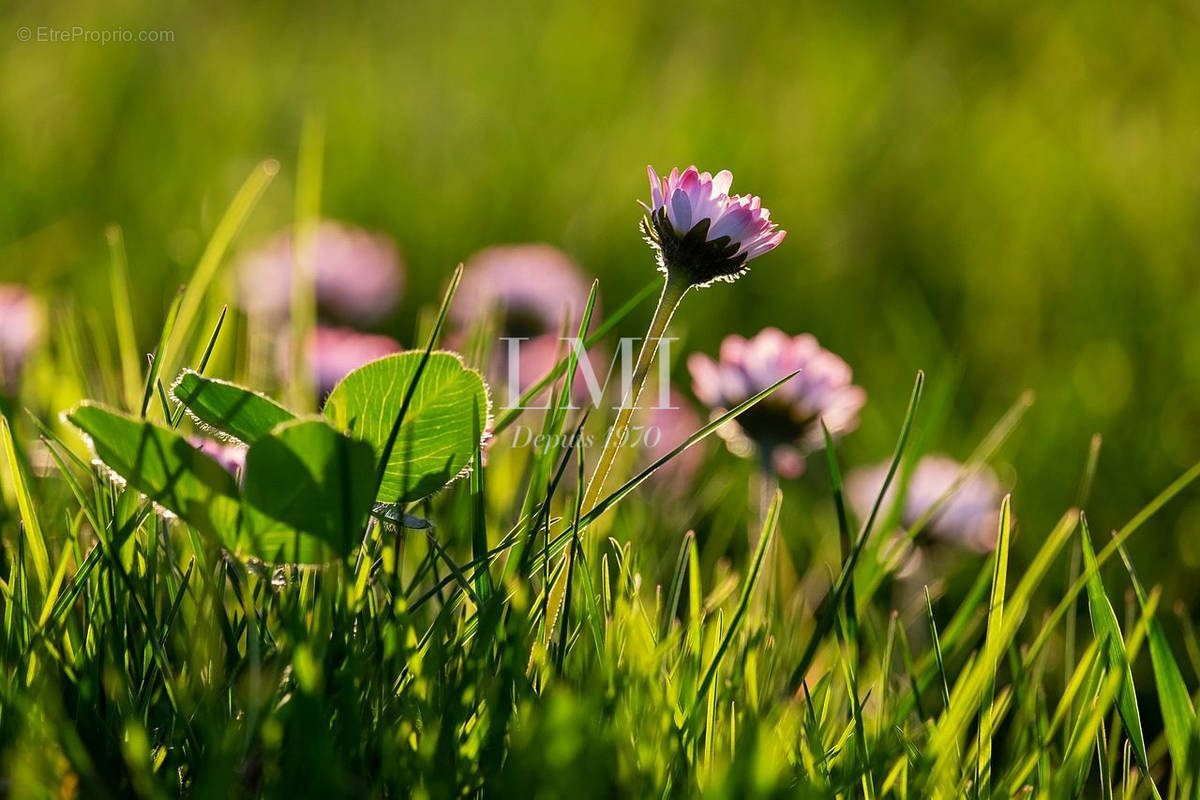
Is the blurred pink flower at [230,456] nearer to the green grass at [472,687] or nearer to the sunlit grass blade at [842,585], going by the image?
the green grass at [472,687]

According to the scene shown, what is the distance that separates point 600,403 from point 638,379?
0.37m

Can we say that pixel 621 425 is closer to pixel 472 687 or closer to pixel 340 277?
pixel 472 687

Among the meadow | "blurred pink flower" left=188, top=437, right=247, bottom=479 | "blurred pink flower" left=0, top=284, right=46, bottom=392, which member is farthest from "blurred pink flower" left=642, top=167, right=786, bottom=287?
"blurred pink flower" left=0, top=284, right=46, bottom=392

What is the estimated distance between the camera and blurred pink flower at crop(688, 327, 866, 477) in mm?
723

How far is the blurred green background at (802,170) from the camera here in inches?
49.2

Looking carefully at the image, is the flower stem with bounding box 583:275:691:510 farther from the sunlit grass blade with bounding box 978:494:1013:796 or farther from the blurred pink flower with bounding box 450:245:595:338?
the blurred pink flower with bounding box 450:245:595:338

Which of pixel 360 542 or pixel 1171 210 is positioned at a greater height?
pixel 1171 210

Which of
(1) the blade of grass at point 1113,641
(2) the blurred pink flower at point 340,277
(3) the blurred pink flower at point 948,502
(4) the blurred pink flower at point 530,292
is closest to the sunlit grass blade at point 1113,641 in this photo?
(1) the blade of grass at point 1113,641

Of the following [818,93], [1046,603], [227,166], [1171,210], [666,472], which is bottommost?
[1046,603]

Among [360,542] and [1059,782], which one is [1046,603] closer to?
[1059,782]

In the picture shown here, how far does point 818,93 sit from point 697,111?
30cm

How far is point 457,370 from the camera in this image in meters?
0.48

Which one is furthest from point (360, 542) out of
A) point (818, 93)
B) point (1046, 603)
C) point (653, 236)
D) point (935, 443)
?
point (818, 93)

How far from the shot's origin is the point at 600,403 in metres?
0.88
